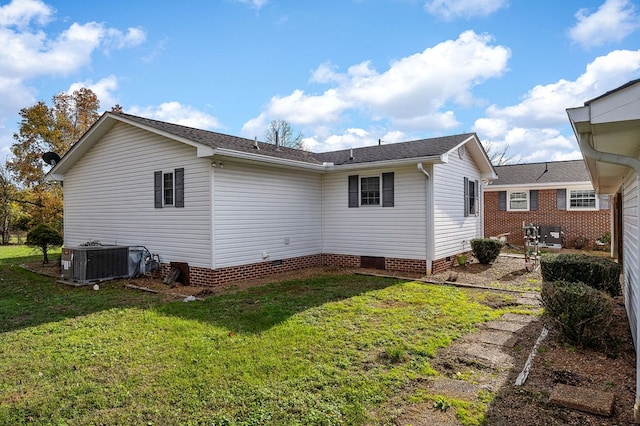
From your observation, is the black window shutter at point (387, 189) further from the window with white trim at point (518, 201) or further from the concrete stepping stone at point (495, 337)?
the window with white trim at point (518, 201)

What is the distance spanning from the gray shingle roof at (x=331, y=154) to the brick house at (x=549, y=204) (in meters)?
8.28

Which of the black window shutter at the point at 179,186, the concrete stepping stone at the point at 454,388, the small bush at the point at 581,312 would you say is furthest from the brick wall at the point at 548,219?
the concrete stepping stone at the point at 454,388

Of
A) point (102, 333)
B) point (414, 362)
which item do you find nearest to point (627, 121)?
point (414, 362)

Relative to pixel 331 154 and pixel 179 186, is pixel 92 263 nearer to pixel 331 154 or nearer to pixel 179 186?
pixel 179 186

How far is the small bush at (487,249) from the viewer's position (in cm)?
1183

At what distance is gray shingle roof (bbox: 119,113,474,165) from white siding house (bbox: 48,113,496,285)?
0.22ft

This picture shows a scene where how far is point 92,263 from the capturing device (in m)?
9.43

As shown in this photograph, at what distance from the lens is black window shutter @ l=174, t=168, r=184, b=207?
948cm

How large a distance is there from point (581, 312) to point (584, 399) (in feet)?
5.33

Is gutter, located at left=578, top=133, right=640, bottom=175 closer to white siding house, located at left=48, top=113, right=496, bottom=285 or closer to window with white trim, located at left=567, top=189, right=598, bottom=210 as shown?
white siding house, located at left=48, top=113, right=496, bottom=285

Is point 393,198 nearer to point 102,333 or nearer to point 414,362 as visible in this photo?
point 414,362

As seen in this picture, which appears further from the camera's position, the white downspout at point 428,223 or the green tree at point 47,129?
the green tree at point 47,129

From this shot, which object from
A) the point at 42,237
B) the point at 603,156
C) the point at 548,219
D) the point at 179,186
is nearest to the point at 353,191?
the point at 179,186

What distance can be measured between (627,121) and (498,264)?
1001 cm
